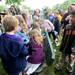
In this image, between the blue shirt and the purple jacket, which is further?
the purple jacket

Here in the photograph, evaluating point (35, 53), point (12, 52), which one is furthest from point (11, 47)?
point (35, 53)

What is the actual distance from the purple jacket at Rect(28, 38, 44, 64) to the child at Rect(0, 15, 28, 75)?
0.91m

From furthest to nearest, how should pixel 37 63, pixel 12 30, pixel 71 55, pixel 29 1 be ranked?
pixel 29 1 → pixel 37 63 → pixel 71 55 → pixel 12 30

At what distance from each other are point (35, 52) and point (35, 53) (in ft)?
0.09

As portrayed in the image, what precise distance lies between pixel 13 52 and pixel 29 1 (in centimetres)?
1736

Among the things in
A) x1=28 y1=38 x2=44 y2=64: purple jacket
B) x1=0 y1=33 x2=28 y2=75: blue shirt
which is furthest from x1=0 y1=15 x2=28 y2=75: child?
x1=28 y1=38 x2=44 y2=64: purple jacket

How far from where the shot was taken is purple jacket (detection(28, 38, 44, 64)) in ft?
22.3

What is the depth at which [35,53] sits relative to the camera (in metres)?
6.82

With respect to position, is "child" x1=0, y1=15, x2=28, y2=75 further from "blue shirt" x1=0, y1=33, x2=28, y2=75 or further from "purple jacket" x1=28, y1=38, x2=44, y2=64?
"purple jacket" x1=28, y1=38, x2=44, y2=64

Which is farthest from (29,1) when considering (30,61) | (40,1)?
(30,61)

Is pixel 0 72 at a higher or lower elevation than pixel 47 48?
lower

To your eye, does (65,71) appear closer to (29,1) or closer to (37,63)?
(37,63)

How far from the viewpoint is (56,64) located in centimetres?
694

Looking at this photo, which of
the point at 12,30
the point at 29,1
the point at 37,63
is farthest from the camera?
the point at 29,1
